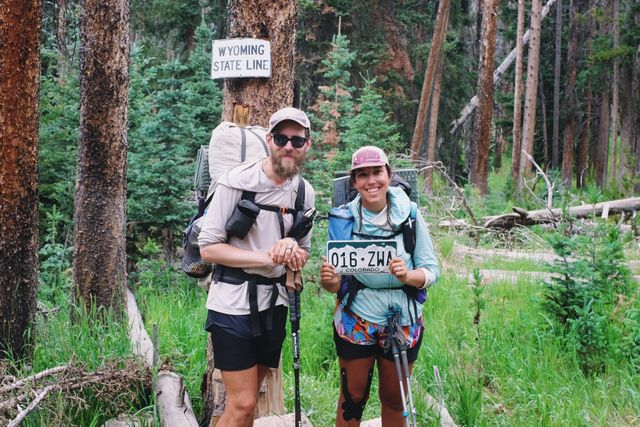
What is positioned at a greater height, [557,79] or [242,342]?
[557,79]

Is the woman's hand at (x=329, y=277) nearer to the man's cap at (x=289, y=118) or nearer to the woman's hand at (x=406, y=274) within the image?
the woman's hand at (x=406, y=274)

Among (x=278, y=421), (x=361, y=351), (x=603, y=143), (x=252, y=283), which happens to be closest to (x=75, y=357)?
(x=278, y=421)

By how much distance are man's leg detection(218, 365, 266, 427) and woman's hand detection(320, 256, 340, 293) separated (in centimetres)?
67

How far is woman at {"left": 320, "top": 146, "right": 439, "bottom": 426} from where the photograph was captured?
152 inches

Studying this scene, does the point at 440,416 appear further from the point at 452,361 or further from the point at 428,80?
the point at 428,80

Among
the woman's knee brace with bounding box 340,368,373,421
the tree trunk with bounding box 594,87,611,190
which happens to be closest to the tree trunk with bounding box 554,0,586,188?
the tree trunk with bounding box 594,87,611,190

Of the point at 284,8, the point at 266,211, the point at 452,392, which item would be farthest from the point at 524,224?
the point at 266,211

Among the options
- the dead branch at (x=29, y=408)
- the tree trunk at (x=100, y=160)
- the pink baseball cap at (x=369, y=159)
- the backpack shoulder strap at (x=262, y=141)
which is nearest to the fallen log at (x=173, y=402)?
the dead branch at (x=29, y=408)

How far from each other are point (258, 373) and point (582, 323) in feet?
11.4

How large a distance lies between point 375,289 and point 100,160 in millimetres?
4286

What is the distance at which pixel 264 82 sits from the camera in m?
4.66

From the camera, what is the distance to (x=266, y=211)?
361cm

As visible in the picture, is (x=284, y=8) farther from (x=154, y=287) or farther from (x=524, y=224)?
(x=524, y=224)

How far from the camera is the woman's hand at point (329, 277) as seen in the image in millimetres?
3770
